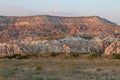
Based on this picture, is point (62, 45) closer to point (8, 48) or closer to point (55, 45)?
point (55, 45)

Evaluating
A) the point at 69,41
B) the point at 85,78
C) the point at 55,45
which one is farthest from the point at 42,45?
the point at 85,78

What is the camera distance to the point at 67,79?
690 inches

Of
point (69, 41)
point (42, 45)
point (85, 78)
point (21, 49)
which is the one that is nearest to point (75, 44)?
point (69, 41)

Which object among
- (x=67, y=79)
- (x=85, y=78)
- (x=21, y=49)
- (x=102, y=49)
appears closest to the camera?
(x=67, y=79)

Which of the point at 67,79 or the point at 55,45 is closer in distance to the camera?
the point at 67,79

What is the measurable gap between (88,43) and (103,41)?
4573mm

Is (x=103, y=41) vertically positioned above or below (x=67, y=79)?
below

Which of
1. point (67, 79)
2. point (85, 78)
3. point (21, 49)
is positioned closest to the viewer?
point (67, 79)

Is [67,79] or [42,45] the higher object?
[67,79]

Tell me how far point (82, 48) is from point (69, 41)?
6838mm

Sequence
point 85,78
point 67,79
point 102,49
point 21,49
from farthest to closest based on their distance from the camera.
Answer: point 102,49 → point 21,49 → point 85,78 → point 67,79

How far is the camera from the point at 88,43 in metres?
108

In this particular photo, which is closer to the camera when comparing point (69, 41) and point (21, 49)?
point (21, 49)

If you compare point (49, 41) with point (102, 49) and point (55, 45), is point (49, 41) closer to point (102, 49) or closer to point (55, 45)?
point (55, 45)
